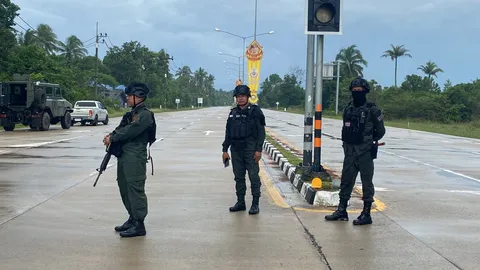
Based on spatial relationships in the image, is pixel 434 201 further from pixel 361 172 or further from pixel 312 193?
pixel 361 172

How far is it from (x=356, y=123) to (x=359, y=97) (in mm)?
341

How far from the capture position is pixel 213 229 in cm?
671

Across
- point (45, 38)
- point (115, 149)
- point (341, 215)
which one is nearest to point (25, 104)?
point (115, 149)

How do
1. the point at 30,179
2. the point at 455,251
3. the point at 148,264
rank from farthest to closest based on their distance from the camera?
the point at 30,179 < the point at 455,251 < the point at 148,264

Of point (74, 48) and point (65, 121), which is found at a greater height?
point (74, 48)

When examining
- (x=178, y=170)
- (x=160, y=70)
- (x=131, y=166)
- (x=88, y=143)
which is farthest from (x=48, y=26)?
(x=131, y=166)

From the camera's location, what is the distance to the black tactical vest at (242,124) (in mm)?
7441

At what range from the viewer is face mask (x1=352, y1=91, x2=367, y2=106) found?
6906mm

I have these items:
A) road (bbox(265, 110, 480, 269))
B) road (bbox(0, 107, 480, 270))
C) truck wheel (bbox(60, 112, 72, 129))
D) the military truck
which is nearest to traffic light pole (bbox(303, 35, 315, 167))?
road (bbox(0, 107, 480, 270))

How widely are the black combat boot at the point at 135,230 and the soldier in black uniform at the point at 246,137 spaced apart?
5.97ft

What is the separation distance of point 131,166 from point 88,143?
14.0 meters

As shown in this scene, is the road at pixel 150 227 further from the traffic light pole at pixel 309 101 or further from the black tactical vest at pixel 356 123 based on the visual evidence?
the traffic light pole at pixel 309 101

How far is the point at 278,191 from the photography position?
31.8 feet

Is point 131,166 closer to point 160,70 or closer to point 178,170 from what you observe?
point 178,170
